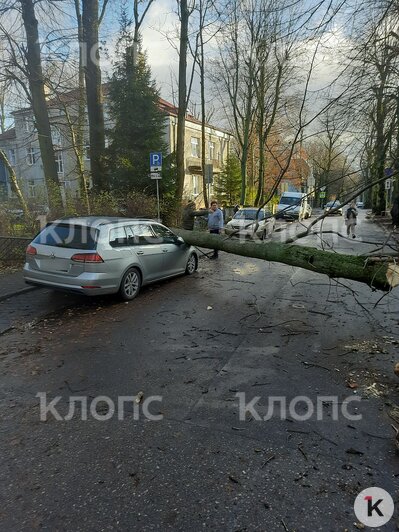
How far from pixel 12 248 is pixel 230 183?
93.2ft

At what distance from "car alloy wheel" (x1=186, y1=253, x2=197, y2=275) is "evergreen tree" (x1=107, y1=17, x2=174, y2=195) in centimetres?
891

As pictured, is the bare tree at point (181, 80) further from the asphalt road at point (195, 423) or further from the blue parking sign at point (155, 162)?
the asphalt road at point (195, 423)

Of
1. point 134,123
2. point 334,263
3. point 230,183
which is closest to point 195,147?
point 230,183

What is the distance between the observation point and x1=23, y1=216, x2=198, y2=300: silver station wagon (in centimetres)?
688

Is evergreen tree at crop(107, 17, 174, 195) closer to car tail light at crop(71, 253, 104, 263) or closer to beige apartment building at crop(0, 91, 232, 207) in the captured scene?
beige apartment building at crop(0, 91, 232, 207)

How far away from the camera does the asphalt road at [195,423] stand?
2.56m

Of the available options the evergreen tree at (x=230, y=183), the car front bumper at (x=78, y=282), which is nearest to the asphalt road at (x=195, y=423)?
the car front bumper at (x=78, y=282)

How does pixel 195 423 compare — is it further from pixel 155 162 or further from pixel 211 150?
pixel 211 150

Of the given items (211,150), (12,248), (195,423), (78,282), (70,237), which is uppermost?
(211,150)

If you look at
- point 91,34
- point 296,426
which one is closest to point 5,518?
point 296,426

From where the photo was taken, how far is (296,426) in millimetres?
3512

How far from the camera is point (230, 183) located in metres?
37.2

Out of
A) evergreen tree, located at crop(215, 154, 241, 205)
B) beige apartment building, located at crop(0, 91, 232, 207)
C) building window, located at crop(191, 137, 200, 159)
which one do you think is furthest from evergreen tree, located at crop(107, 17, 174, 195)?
building window, located at crop(191, 137, 200, 159)

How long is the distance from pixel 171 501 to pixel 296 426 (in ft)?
4.54
